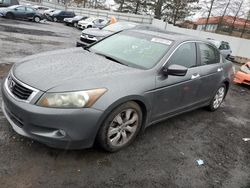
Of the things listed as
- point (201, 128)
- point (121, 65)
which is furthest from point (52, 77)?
point (201, 128)

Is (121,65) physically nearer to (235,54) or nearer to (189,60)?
(189,60)

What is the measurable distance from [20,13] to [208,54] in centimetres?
2143

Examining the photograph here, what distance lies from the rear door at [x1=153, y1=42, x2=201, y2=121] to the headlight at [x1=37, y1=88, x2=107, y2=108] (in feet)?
3.52

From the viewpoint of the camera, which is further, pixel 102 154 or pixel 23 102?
pixel 102 154

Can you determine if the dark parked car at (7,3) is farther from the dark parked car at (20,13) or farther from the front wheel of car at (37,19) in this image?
the front wheel of car at (37,19)

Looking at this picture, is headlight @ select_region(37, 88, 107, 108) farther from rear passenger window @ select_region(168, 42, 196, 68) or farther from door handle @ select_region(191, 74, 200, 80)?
door handle @ select_region(191, 74, 200, 80)

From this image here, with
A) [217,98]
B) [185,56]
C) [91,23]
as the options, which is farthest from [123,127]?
[91,23]

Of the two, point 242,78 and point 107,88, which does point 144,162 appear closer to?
point 107,88

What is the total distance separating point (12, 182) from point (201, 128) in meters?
3.35

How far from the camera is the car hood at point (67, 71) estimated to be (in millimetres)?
3084

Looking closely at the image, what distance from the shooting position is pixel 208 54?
5152 millimetres

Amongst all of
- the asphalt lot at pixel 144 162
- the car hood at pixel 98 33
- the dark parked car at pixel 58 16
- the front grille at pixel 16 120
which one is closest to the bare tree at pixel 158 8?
the dark parked car at pixel 58 16

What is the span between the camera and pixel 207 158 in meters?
3.90

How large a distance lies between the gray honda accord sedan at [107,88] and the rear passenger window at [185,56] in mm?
15
